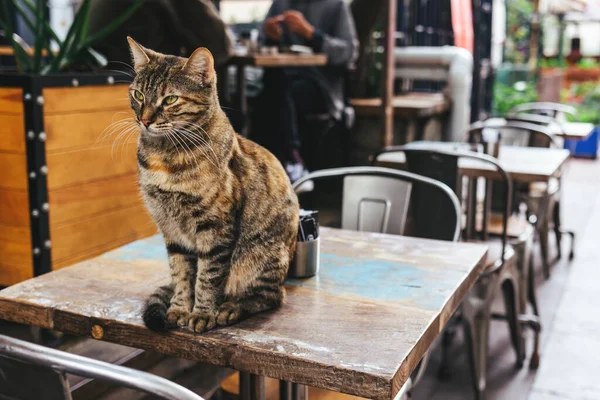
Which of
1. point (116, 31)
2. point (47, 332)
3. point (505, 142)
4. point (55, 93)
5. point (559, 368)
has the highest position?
point (116, 31)

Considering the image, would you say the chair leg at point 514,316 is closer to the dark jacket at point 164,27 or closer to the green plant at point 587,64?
the dark jacket at point 164,27

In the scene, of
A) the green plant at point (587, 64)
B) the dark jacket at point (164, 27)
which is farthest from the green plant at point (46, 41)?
the green plant at point (587, 64)

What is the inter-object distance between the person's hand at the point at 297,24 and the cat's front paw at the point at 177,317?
359cm

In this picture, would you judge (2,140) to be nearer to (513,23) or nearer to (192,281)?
(192,281)

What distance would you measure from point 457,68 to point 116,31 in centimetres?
353

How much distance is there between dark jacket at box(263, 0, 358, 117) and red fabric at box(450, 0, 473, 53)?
285cm

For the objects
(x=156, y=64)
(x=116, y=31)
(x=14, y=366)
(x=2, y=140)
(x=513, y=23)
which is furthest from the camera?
(x=513, y=23)

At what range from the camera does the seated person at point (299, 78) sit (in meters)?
4.44

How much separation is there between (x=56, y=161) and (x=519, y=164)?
224 centimetres

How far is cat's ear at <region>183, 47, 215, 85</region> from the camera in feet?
4.00

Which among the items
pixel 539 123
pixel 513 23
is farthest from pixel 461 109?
pixel 513 23

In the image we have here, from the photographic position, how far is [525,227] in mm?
3586

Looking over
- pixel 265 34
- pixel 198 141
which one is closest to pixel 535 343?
pixel 198 141

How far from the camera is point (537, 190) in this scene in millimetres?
4418
